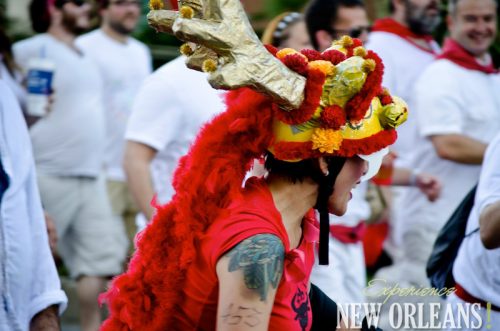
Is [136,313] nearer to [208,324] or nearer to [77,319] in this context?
[208,324]

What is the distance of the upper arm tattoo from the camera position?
3102 millimetres

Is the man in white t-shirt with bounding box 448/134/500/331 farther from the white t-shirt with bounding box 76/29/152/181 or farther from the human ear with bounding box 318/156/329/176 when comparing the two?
the white t-shirt with bounding box 76/29/152/181

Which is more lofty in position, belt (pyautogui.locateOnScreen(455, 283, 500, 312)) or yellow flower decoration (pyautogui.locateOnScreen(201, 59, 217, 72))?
yellow flower decoration (pyautogui.locateOnScreen(201, 59, 217, 72))

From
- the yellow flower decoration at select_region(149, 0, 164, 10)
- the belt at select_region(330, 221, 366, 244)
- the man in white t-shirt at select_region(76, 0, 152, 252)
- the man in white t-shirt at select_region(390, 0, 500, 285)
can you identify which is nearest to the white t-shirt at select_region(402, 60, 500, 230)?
the man in white t-shirt at select_region(390, 0, 500, 285)

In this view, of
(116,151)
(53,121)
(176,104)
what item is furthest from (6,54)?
(116,151)

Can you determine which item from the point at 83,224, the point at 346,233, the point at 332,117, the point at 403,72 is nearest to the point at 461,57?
the point at 403,72

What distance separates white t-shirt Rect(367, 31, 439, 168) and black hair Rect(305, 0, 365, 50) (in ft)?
2.81

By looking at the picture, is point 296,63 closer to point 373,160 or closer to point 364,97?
point 364,97

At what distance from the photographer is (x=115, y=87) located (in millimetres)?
7922

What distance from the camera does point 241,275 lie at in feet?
10.2

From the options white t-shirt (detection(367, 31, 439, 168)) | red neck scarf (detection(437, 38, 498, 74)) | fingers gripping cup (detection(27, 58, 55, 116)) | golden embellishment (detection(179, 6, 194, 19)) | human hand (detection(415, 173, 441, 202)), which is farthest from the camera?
white t-shirt (detection(367, 31, 439, 168))

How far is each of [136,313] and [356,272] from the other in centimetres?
268

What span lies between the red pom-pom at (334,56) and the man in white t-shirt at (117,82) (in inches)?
174

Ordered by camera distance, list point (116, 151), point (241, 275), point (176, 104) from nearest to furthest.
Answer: point (241, 275) → point (176, 104) → point (116, 151)
